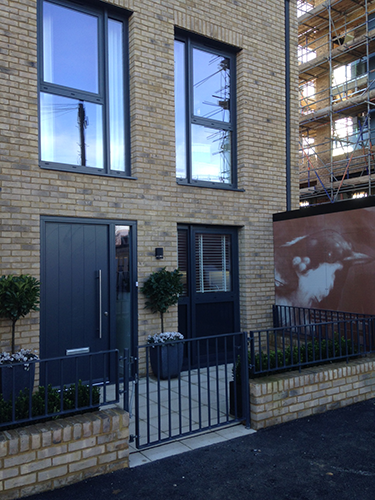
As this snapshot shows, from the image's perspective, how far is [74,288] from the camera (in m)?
6.07

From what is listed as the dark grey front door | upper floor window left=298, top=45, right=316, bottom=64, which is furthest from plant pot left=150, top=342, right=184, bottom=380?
upper floor window left=298, top=45, right=316, bottom=64

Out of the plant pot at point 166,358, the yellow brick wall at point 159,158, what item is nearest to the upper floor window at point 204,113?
the yellow brick wall at point 159,158

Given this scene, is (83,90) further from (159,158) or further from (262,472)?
(262,472)

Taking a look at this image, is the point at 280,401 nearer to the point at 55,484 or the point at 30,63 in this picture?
the point at 55,484

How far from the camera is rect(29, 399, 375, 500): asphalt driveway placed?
3.26 meters

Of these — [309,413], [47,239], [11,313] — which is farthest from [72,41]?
[309,413]

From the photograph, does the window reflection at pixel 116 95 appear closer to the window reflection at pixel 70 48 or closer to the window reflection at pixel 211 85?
the window reflection at pixel 70 48

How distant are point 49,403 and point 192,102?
5.64m

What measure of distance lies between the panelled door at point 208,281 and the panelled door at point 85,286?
3.59 ft

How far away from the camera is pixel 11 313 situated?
514 centimetres

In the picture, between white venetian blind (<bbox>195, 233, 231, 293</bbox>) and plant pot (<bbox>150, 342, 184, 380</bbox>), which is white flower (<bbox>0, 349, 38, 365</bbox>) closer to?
plant pot (<bbox>150, 342, 184, 380</bbox>)

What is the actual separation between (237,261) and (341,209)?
2.00 m

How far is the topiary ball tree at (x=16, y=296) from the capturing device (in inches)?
201

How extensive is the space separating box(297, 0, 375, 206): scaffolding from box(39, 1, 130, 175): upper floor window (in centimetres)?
1058
